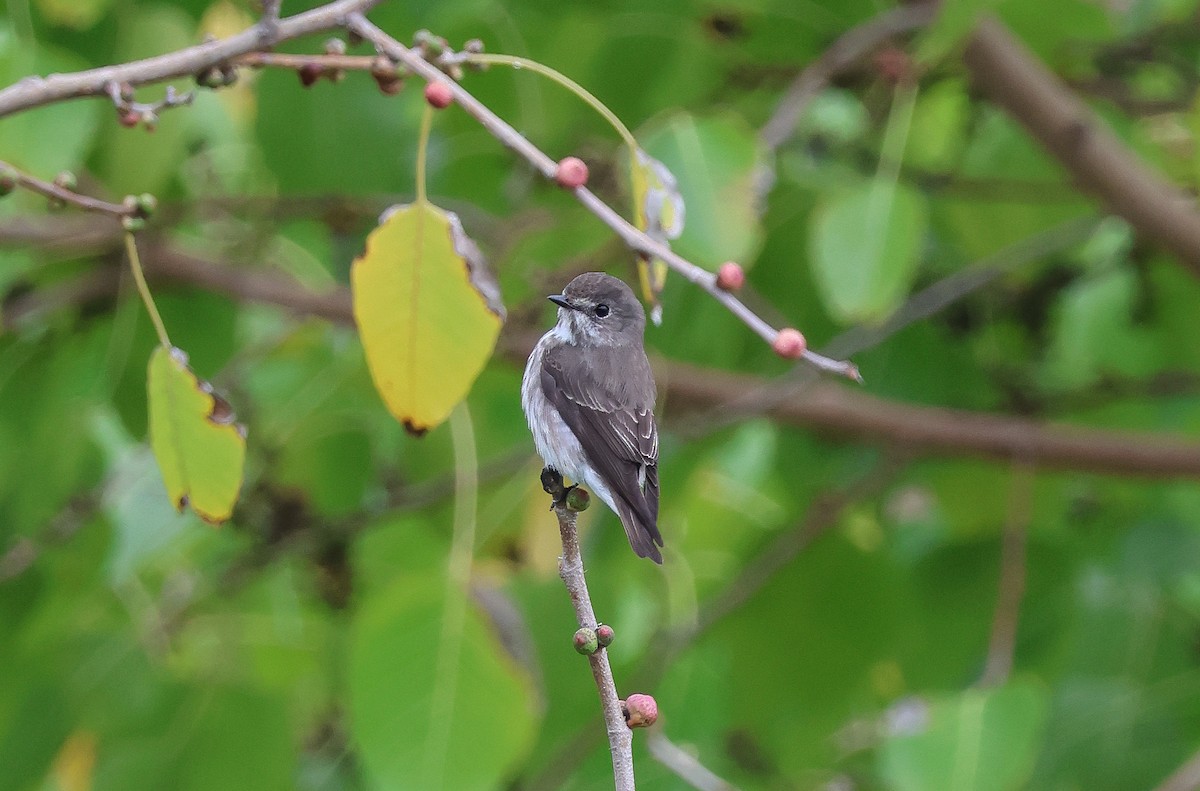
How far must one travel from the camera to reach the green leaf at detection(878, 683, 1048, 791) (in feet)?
7.86

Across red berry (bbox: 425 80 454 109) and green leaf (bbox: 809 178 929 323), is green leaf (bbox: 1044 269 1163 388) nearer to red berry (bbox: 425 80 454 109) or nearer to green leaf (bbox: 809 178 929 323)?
green leaf (bbox: 809 178 929 323)

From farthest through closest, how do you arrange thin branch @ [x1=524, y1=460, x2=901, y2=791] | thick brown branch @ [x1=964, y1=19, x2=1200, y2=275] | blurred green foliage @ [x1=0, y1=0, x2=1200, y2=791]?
thin branch @ [x1=524, y1=460, x2=901, y2=791]
thick brown branch @ [x1=964, y1=19, x2=1200, y2=275]
blurred green foliage @ [x1=0, y1=0, x2=1200, y2=791]

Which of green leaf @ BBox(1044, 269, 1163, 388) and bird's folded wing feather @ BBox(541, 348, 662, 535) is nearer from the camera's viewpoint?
bird's folded wing feather @ BBox(541, 348, 662, 535)

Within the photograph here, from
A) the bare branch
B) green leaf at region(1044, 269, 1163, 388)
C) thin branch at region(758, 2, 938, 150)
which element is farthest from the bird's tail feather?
green leaf at region(1044, 269, 1163, 388)

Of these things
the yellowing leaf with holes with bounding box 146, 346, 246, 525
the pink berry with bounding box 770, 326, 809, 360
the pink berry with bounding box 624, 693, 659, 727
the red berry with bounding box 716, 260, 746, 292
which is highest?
the red berry with bounding box 716, 260, 746, 292

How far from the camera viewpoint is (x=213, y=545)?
408 centimetres

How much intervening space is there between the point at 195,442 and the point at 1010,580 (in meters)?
2.28

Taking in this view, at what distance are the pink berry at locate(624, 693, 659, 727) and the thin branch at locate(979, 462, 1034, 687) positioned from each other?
1662mm

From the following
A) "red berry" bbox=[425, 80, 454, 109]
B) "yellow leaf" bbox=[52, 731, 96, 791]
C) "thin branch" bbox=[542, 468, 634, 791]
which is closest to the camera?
"thin branch" bbox=[542, 468, 634, 791]

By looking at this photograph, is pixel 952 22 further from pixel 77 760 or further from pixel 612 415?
pixel 77 760

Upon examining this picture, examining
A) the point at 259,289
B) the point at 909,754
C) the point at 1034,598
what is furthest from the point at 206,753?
the point at 1034,598

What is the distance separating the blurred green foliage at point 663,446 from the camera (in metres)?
2.93

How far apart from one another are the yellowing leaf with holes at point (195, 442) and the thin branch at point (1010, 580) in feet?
6.06

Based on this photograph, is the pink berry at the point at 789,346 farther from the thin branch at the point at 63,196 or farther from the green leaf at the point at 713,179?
the green leaf at the point at 713,179
